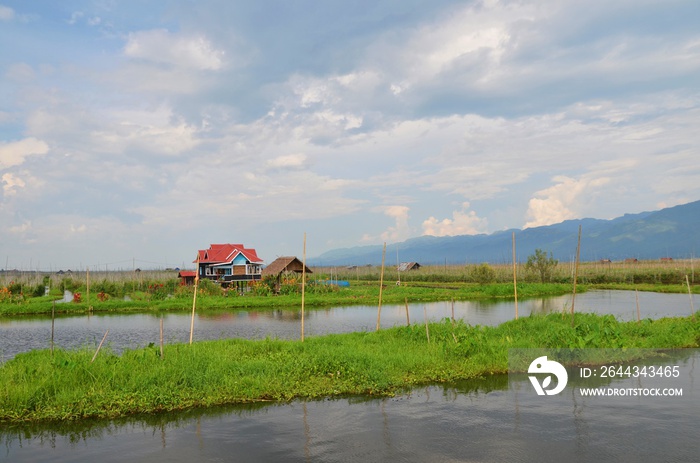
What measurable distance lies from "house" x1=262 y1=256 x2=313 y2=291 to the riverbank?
2.78 metres

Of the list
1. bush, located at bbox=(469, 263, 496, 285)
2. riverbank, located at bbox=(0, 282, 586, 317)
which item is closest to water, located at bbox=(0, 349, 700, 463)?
riverbank, located at bbox=(0, 282, 586, 317)

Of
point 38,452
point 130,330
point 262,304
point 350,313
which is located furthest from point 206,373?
point 262,304

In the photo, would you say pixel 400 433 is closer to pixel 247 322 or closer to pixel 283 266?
pixel 247 322

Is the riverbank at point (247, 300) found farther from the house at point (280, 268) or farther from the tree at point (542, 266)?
the tree at point (542, 266)

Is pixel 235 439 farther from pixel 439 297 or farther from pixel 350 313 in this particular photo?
pixel 439 297

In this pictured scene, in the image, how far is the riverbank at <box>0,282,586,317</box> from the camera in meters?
30.6

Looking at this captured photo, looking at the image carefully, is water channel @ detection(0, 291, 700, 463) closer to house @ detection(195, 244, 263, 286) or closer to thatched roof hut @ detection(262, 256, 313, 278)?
thatched roof hut @ detection(262, 256, 313, 278)

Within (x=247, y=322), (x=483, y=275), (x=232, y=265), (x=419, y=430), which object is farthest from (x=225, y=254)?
(x=419, y=430)

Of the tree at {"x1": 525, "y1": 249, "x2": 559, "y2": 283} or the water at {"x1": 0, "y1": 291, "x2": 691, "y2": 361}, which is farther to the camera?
the tree at {"x1": 525, "y1": 249, "x2": 559, "y2": 283}

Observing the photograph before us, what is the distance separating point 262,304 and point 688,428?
26.7m

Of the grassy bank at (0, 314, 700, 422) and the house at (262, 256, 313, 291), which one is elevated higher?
the house at (262, 256, 313, 291)

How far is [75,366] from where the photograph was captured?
439 inches

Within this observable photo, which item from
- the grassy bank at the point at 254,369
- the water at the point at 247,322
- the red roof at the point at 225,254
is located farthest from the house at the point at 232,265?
the grassy bank at the point at 254,369

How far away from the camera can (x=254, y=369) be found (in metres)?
12.3
